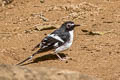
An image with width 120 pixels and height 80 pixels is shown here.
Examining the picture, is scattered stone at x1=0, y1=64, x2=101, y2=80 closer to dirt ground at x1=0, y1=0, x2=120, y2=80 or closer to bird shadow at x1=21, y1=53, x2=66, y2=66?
dirt ground at x1=0, y1=0, x2=120, y2=80

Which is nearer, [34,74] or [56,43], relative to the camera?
[34,74]

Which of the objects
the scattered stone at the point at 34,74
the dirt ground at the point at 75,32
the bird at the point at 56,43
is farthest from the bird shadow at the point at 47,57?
the scattered stone at the point at 34,74

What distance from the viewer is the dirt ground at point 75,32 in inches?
414

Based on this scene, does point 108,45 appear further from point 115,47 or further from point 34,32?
point 34,32

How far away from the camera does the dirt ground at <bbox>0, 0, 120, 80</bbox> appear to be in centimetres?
1052

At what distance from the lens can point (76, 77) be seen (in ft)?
21.4

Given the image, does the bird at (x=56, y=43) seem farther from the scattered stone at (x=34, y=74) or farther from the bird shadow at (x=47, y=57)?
the scattered stone at (x=34, y=74)

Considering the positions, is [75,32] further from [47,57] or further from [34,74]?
[34,74]

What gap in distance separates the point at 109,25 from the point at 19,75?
307 inches

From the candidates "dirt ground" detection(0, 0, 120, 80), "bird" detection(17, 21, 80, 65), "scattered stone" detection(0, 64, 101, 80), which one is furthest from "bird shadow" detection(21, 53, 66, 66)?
"scattered stone" detection(0, 64, 101, 80)

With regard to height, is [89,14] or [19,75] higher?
[19,75]

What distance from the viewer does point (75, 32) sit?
13391 millimetres

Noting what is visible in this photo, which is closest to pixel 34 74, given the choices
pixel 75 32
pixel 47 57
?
pixel 47 57

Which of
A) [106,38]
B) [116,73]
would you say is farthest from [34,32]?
[116,73]
